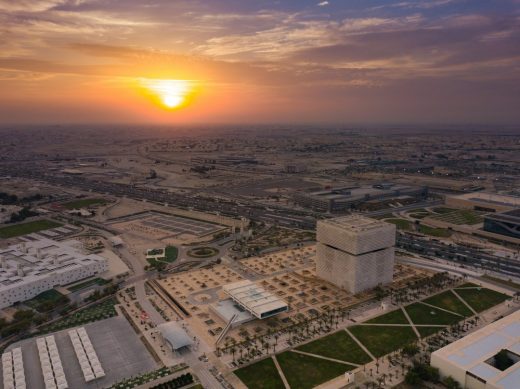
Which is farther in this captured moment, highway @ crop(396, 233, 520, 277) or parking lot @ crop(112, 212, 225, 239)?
parking lot @ crop(112, 212, 225, 239)

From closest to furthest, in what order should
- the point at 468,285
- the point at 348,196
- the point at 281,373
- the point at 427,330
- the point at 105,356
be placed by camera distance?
the point at 281,373 < the point at 105,356 < the point at 427,330 < the point at 468,285 < the point at 348,196

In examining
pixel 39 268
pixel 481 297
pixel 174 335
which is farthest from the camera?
pixel 39 268

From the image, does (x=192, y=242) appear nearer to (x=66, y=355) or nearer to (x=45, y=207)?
(x=66, y=355)

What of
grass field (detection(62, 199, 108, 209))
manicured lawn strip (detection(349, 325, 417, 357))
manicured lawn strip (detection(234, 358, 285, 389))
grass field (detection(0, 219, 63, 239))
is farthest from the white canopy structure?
grass field (detection(62, 199, 108, 209))

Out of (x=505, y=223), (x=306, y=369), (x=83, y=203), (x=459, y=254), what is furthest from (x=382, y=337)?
(x=83, y=203)

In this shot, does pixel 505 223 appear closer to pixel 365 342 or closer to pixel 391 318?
pixel 391 318

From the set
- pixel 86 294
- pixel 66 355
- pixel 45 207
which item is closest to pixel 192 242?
pixel 86 294

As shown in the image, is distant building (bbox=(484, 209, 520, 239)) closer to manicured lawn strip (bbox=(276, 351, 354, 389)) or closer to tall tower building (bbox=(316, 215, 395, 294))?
tall tower building (bbox=(316, 215, 395, 294))
